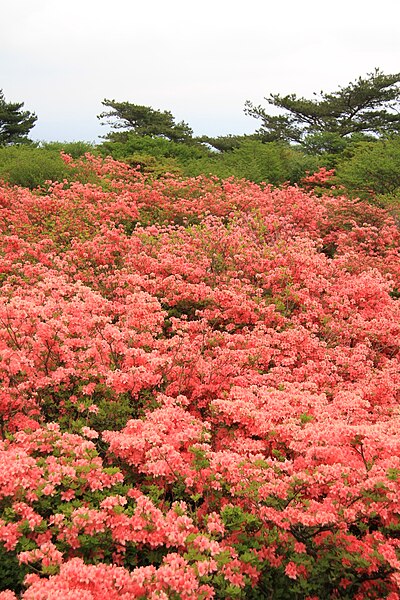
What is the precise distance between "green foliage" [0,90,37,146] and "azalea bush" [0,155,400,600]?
30101 mm

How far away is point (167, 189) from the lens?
15.9m

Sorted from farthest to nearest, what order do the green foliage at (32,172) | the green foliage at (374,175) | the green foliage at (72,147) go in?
1. the green foliage at (72,147)
2. the green foliage at (32,172)
3. the green foliage at (374,175)

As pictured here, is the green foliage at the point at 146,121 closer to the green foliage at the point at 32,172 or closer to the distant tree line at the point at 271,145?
the distant tree line at the point at 271,145

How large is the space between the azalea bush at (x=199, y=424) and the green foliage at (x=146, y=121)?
81.4ft

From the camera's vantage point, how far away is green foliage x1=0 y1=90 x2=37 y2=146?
36.6m

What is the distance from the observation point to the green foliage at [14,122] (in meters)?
36.6

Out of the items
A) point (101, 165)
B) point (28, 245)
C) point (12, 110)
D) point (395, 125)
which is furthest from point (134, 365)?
point (12, 110)

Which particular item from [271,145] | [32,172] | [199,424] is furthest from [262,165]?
[199,424]

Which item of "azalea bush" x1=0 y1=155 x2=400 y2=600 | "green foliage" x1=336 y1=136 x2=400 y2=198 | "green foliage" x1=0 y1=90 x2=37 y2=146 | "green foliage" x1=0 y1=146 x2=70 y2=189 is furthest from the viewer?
"green foliage" x1=0 y1=90 x2=37 y2=146

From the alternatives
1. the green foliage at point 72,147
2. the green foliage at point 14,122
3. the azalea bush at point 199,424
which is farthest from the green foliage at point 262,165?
the green foliage at point 14,122

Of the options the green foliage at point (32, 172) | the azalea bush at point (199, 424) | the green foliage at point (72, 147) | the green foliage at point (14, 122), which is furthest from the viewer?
the green foliage at point (14, 122)

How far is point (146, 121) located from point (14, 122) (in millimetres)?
10425

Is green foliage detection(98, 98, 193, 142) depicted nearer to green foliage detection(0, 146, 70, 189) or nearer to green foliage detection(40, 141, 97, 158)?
green foliage detection(40, 141, 97, 158)

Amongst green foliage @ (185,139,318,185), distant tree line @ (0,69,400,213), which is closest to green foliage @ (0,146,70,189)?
distant tree line @ (0,69,400,213)
